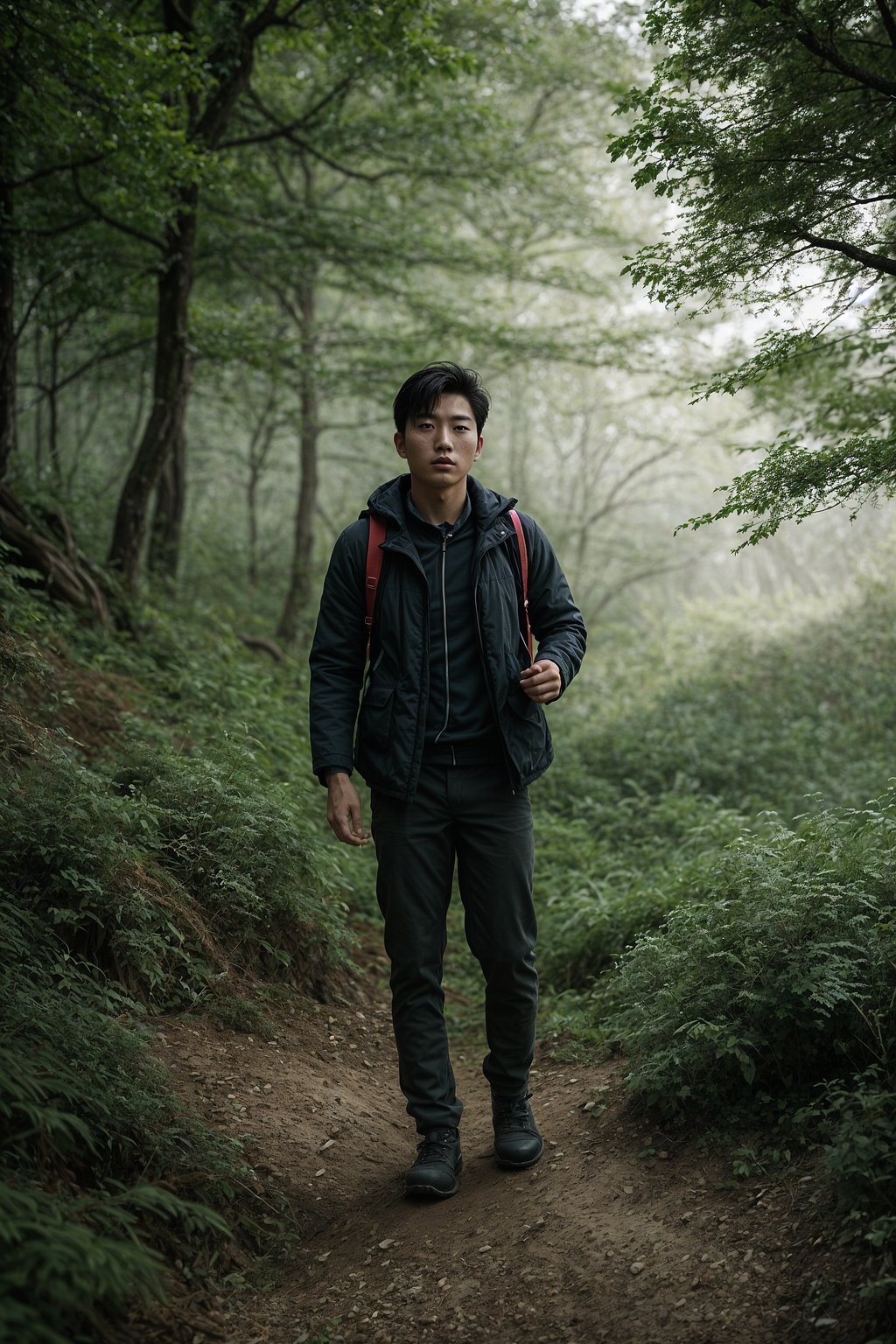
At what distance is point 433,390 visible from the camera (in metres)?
3.44

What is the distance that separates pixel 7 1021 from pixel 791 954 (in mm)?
2508

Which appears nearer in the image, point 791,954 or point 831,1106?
point 831,1106

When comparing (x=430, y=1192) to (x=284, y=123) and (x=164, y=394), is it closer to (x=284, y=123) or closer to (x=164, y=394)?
(x=164, y=394)

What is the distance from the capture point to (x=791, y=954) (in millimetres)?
3441

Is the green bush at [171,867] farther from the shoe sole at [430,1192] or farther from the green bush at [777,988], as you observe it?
the green bush at [777,988]

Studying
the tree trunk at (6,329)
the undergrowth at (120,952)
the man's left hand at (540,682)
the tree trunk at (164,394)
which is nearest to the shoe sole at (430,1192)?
the undergrowth at (120,952)

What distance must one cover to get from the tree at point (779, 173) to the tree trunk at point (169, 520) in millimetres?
7690

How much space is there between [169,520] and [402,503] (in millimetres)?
7849

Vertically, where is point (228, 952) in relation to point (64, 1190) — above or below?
above

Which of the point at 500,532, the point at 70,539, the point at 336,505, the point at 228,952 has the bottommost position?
the point at 228,952

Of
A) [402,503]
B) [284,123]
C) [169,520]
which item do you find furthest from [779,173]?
[284,123]

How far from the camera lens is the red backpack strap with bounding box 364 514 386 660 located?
344cm

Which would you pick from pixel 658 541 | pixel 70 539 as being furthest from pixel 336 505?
pixel 70 539

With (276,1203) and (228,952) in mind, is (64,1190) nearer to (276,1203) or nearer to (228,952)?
(276,1203)
